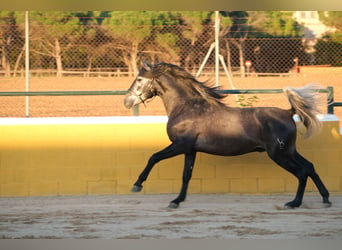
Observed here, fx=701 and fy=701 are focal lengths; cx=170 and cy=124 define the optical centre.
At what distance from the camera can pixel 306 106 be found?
7.83m

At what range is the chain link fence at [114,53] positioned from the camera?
1497cm

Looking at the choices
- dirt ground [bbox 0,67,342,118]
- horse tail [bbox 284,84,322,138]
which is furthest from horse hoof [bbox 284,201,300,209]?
dirt ground [bbox 0,67,342,118]

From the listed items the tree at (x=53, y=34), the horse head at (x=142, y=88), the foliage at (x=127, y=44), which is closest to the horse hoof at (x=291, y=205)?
the horse head at (x=142, y=88)

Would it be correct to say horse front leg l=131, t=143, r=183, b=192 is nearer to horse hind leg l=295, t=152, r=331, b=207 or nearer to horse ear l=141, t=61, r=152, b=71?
horse ear l=141, t=61, r=152, b=71

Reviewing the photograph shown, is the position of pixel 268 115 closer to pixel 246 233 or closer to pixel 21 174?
pixel 246 233

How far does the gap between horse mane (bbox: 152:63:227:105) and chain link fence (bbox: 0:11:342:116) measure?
20.6 ft

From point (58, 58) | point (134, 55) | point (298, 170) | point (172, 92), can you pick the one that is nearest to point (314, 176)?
point (298, 170)

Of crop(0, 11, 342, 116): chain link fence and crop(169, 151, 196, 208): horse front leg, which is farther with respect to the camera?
crop(0, 11, 342, 116): chain link fence

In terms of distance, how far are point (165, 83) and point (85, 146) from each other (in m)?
1.36

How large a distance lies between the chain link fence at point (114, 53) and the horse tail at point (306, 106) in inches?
259

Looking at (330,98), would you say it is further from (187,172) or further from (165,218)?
(165,218)

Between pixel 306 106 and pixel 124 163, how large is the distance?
2.34 m

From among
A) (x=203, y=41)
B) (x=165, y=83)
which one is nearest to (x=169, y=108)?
(x=165, y=83)

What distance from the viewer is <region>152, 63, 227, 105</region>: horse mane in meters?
8.09
